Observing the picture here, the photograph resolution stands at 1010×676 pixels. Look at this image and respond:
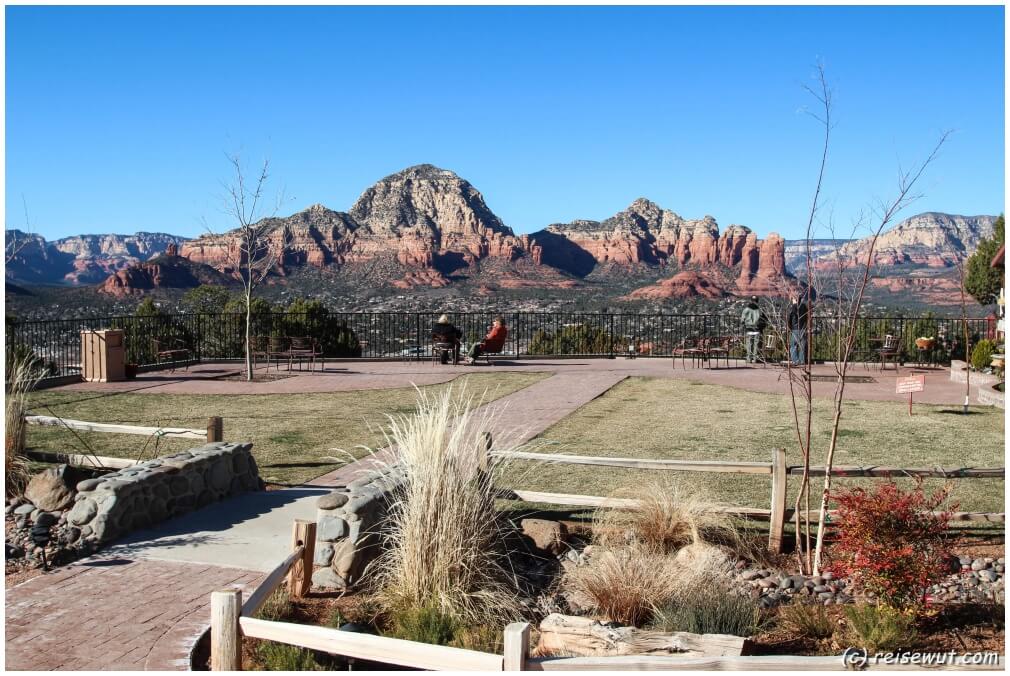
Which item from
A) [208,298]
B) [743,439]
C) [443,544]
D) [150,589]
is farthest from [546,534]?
[208,298]

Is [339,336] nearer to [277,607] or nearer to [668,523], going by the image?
[668,523]

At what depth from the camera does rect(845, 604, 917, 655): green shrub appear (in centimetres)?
449

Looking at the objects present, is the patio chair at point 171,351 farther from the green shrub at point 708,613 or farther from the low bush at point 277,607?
the green shrub at point 708,613

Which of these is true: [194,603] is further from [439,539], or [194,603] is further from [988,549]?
[988,549]

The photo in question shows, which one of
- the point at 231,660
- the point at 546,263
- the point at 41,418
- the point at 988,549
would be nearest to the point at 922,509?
the point at 988,549

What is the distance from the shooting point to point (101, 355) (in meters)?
16.3

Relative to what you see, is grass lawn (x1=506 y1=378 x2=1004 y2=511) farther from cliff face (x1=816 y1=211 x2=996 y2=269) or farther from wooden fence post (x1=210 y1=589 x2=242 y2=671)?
wooden fence post (x1=210 y1=589 x2=242 y2=671)

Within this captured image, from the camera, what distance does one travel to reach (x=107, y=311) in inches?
1574

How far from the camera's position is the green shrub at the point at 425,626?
4645 mm

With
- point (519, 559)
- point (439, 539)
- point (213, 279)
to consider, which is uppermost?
point (213, 279)

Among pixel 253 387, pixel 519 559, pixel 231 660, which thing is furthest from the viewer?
pixel 253 387

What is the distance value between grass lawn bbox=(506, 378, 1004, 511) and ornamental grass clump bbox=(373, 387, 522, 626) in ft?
4.15

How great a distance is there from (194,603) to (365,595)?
0.97 meters

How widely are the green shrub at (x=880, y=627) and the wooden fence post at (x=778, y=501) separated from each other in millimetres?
1338
